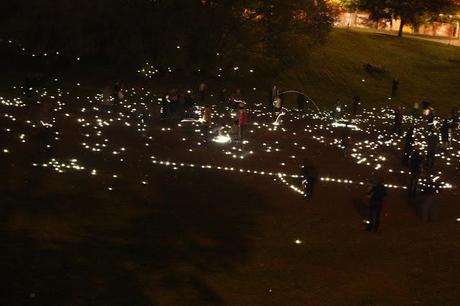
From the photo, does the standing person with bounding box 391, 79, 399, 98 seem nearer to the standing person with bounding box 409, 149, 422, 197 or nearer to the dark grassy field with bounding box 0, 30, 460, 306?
the dark grassy field with bounding box 0, 30, 460, 306

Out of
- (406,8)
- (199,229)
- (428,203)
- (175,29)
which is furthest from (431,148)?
(406,8)

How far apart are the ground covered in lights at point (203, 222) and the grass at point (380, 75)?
1677 centimetres

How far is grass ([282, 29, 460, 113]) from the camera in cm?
4284

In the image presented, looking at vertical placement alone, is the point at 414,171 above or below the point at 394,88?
below

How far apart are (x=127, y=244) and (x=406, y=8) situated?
51940mm

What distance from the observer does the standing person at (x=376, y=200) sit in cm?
1541

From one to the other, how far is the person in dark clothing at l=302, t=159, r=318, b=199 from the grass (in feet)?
71.2

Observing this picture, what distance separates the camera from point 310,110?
→ 1432 inches

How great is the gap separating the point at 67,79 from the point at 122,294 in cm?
2917

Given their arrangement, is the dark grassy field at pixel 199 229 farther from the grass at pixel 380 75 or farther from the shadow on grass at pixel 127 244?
the grass at pixel 380 75

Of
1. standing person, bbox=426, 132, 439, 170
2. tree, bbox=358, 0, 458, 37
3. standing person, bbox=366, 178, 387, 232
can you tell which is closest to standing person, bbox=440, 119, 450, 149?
standing person, bbox=426, 132, 439, 170

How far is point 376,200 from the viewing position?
15469mm

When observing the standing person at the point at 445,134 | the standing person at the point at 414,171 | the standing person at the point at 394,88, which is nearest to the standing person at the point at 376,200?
the standing person at the point at 414,171

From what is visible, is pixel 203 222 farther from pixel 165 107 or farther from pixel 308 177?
pixel 165 107
